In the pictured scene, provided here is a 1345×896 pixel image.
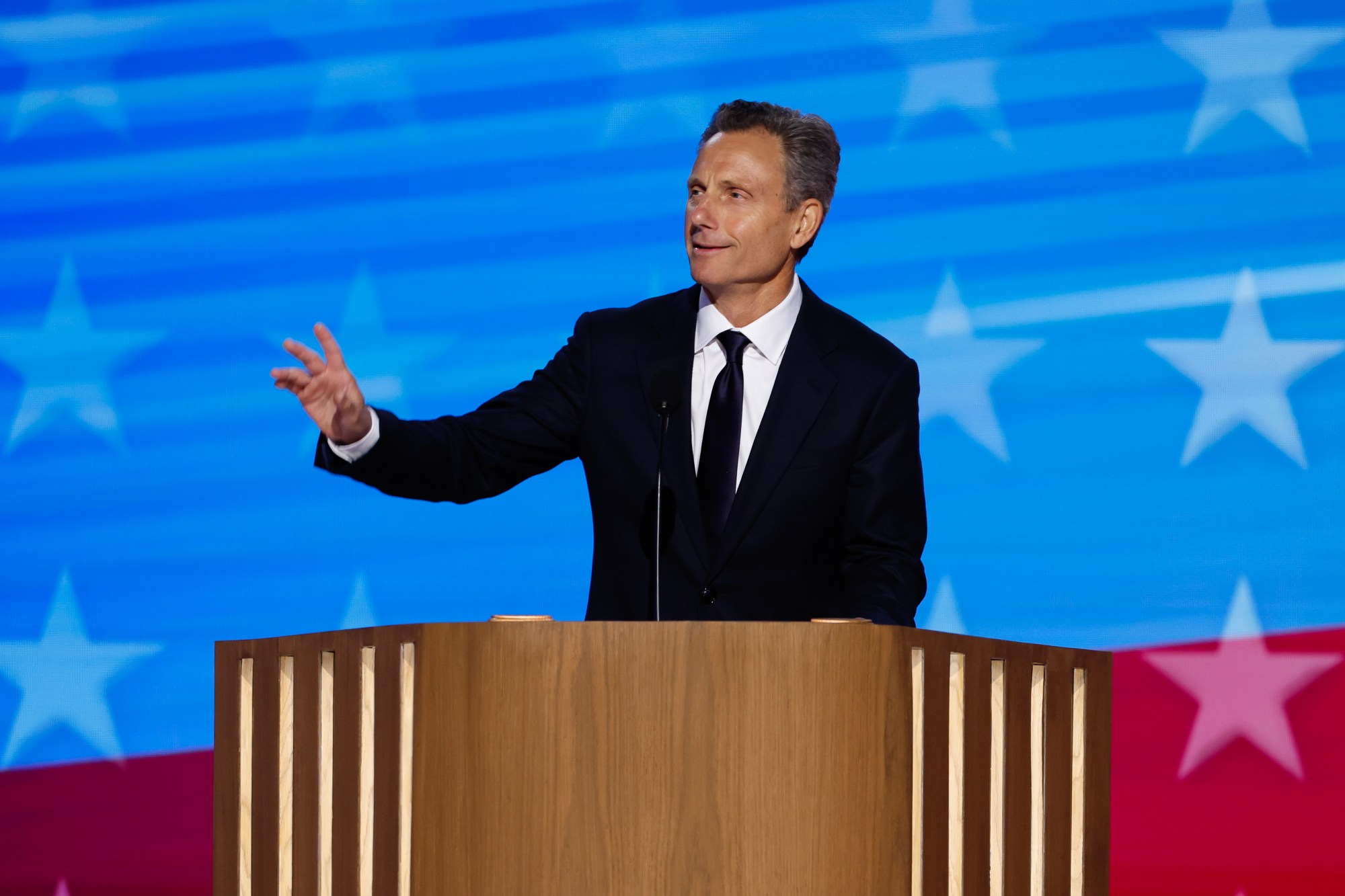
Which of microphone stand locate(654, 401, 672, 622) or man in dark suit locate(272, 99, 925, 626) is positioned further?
man in dark suit locate(272, 99, 925, 626)

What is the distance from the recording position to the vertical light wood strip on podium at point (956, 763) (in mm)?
1831

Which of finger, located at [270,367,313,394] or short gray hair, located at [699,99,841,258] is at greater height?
short gray hair, located at [699,99,841,258]

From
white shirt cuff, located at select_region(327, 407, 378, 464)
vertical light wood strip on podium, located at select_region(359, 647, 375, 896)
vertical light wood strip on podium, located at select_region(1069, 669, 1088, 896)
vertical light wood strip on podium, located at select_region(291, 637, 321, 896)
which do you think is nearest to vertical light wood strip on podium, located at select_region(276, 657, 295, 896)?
vertical light wood strip on podium, located at select_region(291, 637, 321, 896)

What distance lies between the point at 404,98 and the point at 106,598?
135 centimetres

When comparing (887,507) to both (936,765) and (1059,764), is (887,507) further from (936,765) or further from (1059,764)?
(936,765)

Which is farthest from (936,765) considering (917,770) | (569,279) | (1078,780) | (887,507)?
(569,279)

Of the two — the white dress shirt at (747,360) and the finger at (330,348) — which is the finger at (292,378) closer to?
Answer: the finger at (330,348)

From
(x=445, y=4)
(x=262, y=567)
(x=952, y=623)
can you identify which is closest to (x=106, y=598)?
(x=262, y=567)

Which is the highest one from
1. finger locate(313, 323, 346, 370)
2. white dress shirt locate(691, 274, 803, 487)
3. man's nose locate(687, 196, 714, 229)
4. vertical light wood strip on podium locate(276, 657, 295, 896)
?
man's nose locate(687, 196, 714, 229)

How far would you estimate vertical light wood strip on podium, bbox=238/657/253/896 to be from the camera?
79.7 inches

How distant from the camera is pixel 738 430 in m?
2.39

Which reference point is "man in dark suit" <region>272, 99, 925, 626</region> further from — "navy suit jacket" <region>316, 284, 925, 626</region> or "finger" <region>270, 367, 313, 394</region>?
"finger" <region>270, 367, 313, 394</region>

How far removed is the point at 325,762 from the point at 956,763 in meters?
0.73

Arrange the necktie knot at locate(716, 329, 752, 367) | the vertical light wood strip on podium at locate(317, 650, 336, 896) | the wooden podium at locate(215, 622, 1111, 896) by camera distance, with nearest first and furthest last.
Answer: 1. the wooden podium at locate(215, 622, 1111, 896)
2. the vertical light wood strip on podium at locate(317, 650, 336, 896)
3. the necktie knot at locate(716, 329, 752, 367)
